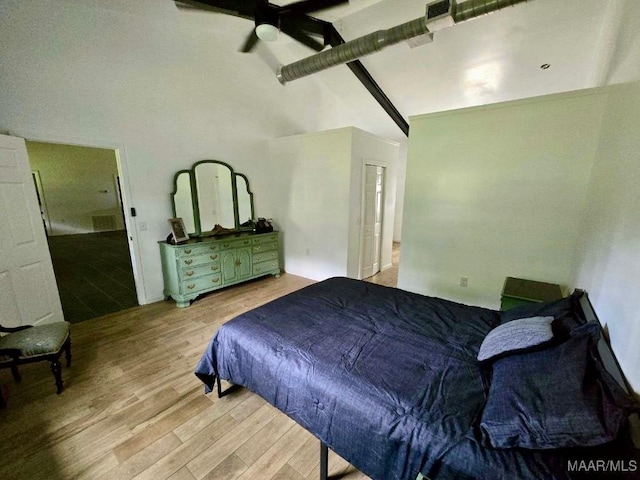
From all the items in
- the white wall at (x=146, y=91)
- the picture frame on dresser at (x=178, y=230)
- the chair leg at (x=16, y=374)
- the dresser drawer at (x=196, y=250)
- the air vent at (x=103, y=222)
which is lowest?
the chair leg at (x=16, y=374)

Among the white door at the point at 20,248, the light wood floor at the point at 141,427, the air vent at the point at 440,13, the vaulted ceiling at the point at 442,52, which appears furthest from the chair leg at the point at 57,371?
the air vent at the point at 440,13

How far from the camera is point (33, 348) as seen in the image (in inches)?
71.2

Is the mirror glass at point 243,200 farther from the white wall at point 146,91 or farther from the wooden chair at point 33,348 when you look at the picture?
the wooden chair at point 33,348

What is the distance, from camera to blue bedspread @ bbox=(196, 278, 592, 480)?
97cm

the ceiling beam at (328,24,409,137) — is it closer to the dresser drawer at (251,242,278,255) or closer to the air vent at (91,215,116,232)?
the dresser drawer at (251,242,278,255)

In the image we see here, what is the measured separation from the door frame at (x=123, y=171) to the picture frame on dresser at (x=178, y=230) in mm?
423

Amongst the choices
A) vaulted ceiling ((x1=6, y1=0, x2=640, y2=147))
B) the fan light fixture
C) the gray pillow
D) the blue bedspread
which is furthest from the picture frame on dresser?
the gray pillow

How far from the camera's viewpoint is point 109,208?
26.3 ft

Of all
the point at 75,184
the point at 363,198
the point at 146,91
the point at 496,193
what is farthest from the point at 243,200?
the point at 75,184

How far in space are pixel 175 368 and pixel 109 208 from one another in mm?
8233

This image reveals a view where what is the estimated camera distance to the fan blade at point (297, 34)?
2595 mm

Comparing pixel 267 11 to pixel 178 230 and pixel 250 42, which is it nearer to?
pixel 250 42

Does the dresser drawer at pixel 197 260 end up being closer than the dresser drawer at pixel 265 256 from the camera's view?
Yes

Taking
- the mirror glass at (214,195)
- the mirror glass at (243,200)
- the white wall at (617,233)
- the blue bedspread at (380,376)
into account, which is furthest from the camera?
the mirror glass at (243,200)
